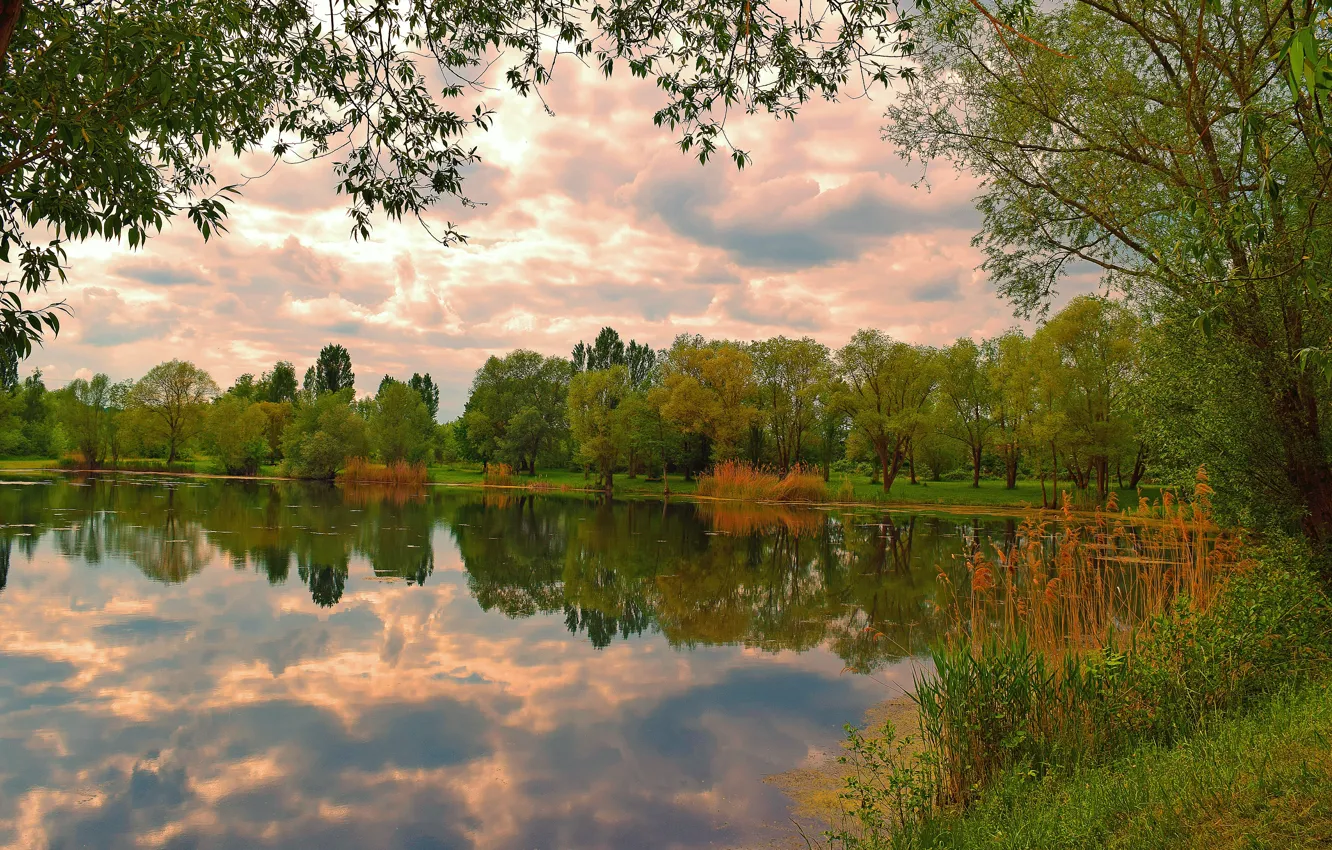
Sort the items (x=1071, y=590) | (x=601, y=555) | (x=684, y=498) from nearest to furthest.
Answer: (x=1071, y=590) → (x=601, y=555) → (x=684, y=498)

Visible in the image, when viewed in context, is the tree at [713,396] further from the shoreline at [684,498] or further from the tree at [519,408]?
the tree at [519,408]

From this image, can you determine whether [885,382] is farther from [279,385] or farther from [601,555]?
[279,385]

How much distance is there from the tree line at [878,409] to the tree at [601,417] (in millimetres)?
97

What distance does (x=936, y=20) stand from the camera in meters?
12.4

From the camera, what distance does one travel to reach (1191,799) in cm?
453

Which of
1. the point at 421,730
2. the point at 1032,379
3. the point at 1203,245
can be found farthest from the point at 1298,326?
the point at 1032,379

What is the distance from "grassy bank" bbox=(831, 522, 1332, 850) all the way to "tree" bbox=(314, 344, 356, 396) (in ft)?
315

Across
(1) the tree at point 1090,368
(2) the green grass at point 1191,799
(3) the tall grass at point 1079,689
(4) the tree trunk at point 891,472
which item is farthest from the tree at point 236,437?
(2) the green grass at point 1191,799

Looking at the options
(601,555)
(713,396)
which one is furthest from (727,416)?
(601,555)

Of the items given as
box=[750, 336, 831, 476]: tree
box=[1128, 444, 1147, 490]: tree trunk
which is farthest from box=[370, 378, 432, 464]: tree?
box=[1128, 444, 1147, 490]: tree trunk

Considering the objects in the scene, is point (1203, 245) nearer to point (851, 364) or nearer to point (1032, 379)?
point (1032, 379)

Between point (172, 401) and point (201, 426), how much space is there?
3106 mm

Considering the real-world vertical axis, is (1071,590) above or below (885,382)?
below

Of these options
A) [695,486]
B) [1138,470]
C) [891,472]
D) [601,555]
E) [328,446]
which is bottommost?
[601,555]
